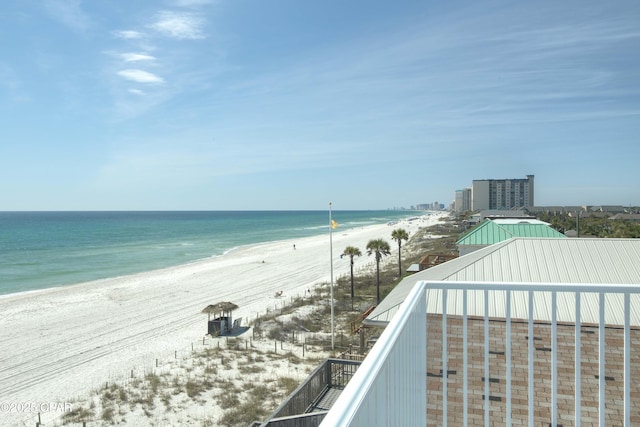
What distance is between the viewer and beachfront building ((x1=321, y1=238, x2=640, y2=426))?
1.94m

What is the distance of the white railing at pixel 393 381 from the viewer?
1.23 meters

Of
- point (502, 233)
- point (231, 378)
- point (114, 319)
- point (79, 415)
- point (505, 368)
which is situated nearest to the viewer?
point (505, 368)

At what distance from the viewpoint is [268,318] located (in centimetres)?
2228

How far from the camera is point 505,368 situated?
5.20 m

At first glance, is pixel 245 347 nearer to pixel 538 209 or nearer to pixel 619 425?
pixel 619 425

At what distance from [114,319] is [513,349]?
2347 centimetres

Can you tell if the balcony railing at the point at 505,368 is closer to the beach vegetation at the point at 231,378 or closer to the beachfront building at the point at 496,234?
the beach vegetation at the point at 231,378

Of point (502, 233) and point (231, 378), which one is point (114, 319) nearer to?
point (231, 378)

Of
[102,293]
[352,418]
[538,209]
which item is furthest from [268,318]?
[538,209]

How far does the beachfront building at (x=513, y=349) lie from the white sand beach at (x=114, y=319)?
11834 mm

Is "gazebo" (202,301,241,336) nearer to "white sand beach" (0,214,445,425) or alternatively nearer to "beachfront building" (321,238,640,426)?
"white sand beach" (0,214,445,425)
